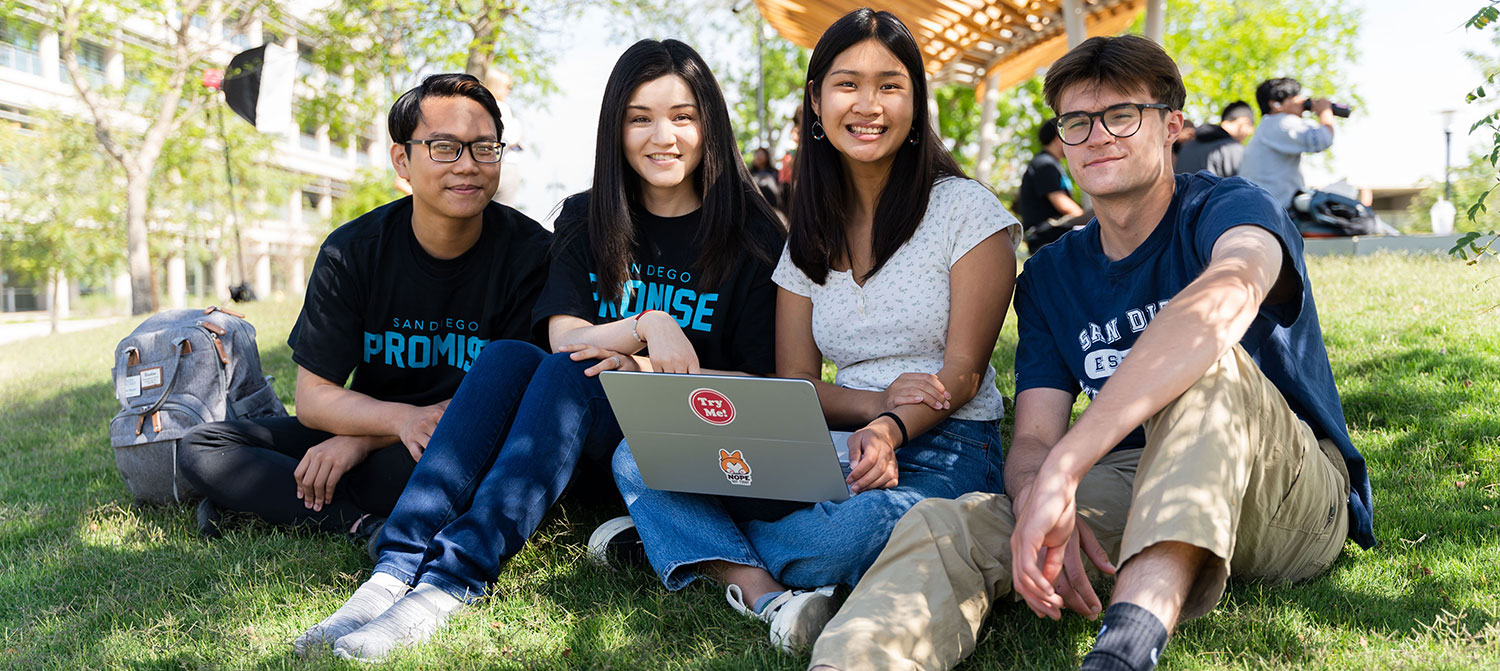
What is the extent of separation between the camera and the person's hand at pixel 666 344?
2822 millimetres

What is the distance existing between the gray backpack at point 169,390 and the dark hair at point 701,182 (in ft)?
5.22

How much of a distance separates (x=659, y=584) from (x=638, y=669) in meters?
0.51

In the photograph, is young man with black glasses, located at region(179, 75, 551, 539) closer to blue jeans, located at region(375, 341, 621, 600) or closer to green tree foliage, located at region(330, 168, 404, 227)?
blue jeans, located at region(375, 341, 621, 600)

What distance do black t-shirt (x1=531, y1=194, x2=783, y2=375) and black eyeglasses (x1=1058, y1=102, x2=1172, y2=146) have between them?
43.1 inches

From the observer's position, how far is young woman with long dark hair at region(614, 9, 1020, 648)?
2512 mm

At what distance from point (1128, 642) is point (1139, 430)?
Answer: 3.20 ft

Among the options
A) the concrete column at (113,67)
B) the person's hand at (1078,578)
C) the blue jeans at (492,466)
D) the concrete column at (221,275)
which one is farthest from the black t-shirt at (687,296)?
the concrete column at (221,275)

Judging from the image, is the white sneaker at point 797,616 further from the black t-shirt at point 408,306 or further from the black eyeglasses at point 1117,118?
the black t-shirt at point 408,306

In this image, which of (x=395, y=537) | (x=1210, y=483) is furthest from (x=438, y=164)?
(x=1210, y=483)

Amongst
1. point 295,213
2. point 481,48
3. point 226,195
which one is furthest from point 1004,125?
point 295,213

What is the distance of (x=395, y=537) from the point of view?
8.71 ft

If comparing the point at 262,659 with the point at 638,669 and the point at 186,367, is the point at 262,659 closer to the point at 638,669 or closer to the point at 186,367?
the point at 638,669

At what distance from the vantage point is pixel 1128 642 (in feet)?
5.74

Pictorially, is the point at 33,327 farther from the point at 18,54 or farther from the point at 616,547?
the point at 616,547
